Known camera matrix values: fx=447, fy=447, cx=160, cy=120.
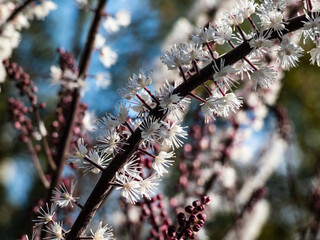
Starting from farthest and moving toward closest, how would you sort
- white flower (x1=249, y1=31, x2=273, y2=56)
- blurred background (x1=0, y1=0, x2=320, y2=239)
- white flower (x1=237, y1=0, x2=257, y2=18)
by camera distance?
blurred background (x1=0, y1=0, x2=320, y2=239)
white flower (x1=237, y1=0, x2=257, y2=18)
white flower (x1=249, y1=31, x2=273, y2=56)

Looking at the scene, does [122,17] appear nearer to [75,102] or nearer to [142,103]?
[75,102]

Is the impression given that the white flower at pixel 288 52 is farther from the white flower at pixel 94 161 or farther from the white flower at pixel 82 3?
the white flower at pixel 82 3

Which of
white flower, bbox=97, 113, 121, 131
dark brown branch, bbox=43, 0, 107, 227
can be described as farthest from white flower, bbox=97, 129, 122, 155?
dark brown branch, bbox=43, 0, 107, 227

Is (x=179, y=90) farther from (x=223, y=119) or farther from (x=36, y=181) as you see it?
(x=36, y=181)

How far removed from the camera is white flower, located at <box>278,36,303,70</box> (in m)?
0.87

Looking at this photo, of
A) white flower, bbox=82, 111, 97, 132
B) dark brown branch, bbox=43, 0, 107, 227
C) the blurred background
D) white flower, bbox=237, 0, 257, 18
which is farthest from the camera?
the blurred background

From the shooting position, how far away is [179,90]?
0.90m

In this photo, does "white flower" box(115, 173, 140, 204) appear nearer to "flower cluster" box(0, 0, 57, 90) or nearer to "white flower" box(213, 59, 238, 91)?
"white flower" box(213, 59, 238, 91)

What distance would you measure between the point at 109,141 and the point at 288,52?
401mm

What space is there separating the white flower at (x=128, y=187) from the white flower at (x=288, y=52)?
0.39m

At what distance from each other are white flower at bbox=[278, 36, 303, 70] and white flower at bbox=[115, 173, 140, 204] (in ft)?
1.27

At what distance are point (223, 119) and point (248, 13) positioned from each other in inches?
40.8

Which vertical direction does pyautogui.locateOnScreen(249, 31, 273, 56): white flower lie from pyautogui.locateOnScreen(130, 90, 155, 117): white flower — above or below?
below

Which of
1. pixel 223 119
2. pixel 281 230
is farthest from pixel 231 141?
pixel 281 230
